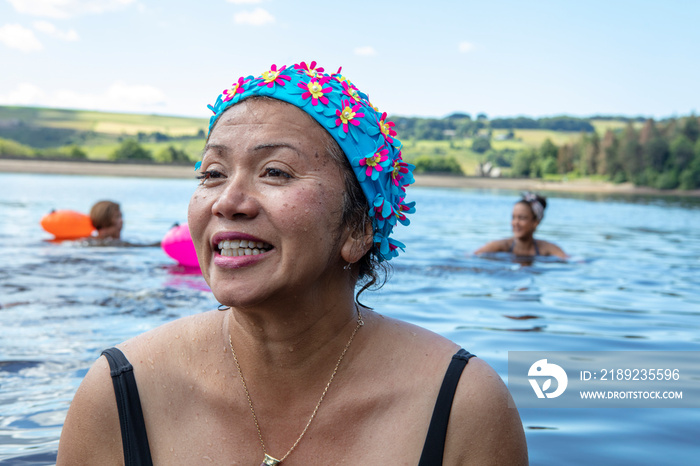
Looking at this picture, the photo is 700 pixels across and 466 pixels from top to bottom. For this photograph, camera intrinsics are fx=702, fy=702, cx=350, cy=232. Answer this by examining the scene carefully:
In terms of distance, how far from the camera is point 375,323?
2412mm

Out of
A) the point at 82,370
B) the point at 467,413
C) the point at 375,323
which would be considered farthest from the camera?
the point at 82,370

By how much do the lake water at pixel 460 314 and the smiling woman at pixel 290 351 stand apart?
166 centimetres

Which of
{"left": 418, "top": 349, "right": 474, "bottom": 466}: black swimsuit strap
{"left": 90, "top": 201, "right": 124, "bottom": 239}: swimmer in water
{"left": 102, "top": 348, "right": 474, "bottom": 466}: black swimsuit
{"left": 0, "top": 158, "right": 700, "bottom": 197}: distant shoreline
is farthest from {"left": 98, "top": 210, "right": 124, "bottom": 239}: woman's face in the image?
{"left": 0, "top": 158, "right": 700, "bottom": 197}: distant shoreline

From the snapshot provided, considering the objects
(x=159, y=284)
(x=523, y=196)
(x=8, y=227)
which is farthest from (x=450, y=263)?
(x=8, y=227)

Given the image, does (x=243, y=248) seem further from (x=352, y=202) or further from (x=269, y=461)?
(x=269, y=461)

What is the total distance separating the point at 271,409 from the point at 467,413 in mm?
622

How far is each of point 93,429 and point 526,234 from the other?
10.6 metres

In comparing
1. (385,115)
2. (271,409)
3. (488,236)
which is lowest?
(488,236)

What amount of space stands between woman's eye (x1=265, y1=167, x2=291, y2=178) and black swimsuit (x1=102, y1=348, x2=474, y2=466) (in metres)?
0.76

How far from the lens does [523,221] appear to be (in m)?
11.8

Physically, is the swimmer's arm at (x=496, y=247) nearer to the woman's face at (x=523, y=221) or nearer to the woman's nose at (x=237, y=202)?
the woman's face at (x=523, y=221)

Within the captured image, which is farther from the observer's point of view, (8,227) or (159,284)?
(8,227)

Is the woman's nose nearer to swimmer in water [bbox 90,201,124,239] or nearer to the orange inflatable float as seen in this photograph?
swimmer in water [bbox 90,201,124,239]

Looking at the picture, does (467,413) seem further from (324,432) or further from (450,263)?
(450,263)
